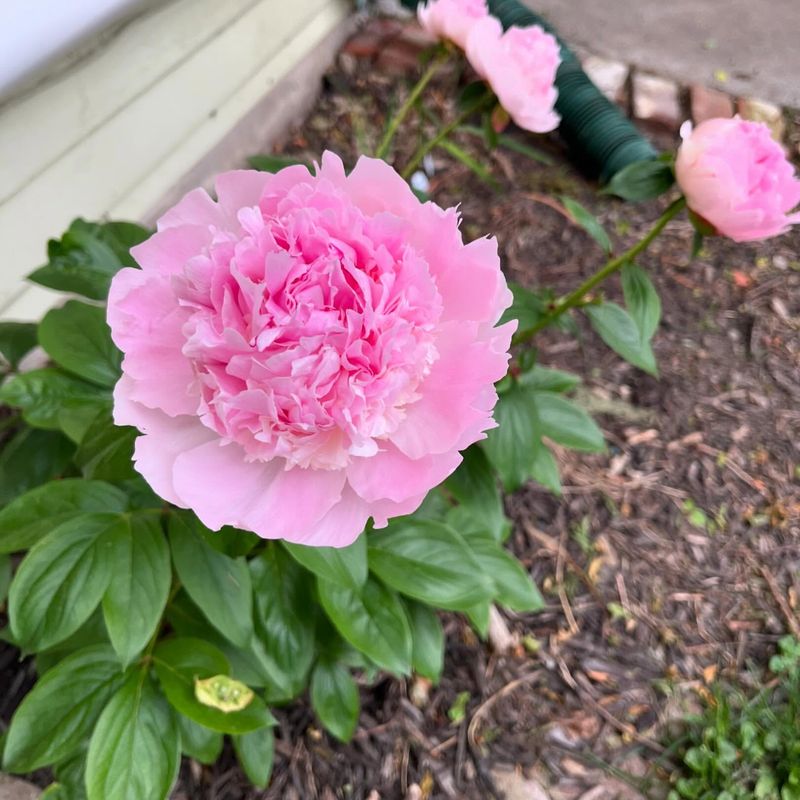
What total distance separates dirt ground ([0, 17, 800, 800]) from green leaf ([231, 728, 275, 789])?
163 mm

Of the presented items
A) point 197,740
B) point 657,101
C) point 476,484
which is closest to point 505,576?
point 476,484

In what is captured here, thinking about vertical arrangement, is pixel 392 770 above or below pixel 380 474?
below

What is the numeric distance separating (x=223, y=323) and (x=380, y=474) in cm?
16

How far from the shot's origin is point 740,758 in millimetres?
1302

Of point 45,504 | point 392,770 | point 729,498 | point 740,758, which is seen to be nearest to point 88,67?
point 45,504

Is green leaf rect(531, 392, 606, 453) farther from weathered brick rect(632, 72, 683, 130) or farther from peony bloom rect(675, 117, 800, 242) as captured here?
weathered brick rect(632, 72, 683, 130)

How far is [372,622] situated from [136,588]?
0.30 metres

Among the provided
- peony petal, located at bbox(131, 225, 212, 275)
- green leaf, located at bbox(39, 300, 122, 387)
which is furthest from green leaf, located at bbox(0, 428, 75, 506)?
peony petal, located at bbox(131, 225, 212, 275)

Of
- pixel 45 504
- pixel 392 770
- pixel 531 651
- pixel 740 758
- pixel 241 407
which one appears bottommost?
pixel 740 758

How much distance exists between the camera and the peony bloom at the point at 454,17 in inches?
41.0

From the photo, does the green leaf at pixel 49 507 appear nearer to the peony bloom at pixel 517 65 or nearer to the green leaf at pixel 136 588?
the green leaf at pixel 136 588

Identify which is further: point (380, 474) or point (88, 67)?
point (88, 67)

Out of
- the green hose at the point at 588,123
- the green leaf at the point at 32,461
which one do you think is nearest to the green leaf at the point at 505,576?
the green leaf at the point at 32,461

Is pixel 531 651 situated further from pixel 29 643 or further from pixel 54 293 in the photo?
pixel 54 293
